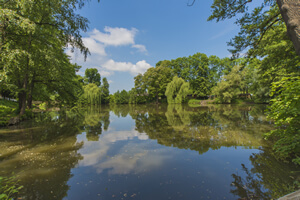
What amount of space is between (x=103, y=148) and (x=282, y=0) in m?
6.88

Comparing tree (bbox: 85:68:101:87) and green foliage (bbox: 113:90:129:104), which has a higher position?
tree (bbox: 85:68:101:87)

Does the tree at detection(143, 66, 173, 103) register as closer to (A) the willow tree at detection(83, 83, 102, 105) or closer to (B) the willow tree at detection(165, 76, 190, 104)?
(B) the willow tree at detection(165, 76, 190, 104)

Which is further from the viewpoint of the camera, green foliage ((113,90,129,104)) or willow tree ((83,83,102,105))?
green foliage ((113,90,129,104))

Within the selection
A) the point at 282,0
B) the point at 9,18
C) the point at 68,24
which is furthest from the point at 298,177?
the point at 9,18

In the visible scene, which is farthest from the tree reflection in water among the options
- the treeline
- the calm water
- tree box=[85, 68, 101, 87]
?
tree box=[85, 68, 101, 87]

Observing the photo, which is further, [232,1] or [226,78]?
[226,78]

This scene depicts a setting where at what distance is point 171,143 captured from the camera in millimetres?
6363

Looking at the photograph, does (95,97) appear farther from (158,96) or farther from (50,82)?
(50,82)

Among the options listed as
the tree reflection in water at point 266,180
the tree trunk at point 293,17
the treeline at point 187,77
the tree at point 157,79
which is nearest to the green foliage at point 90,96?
the treeline at point 187,77

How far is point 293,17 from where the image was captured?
2.23 m

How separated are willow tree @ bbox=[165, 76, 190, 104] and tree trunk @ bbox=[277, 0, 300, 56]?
34.2 metres

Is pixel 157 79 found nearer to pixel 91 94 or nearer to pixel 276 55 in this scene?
pixel 91 94

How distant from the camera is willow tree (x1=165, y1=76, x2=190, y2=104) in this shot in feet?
118

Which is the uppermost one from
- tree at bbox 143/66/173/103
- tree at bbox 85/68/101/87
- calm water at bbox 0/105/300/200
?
tree at bbox 85/68/101/87
